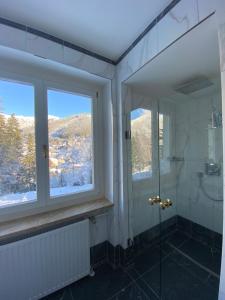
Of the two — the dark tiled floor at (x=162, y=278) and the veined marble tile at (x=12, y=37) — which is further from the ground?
the veined marble tile at (x=12, y=37)

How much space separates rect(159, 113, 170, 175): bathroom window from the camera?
1.80 m

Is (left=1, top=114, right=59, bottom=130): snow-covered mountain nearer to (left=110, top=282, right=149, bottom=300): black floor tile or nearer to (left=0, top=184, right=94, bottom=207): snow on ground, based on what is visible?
(left=0, top=184, right=94, bottom=207): snow on ground

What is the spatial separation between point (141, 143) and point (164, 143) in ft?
0.92

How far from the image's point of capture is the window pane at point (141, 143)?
1.76 meters

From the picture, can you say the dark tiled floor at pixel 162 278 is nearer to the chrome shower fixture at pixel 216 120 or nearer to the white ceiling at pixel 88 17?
the chrome shower fixture at pixel 216 120

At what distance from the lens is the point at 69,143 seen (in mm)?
1625

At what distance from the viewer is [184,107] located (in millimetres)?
1833

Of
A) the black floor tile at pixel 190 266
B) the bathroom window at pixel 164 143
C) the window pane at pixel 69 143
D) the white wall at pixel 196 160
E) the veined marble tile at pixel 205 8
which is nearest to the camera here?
the veined marble tile at pixel 205 8

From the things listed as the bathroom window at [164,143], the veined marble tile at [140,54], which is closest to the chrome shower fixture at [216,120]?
the bathroom window at [164,143]

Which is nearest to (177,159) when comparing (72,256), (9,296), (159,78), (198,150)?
(198,150)

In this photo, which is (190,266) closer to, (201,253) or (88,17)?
(201,253)

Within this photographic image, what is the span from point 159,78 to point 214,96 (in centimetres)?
53

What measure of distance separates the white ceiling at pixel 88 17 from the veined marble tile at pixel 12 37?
0.23 feet

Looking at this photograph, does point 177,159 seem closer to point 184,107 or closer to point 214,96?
point 184,107
